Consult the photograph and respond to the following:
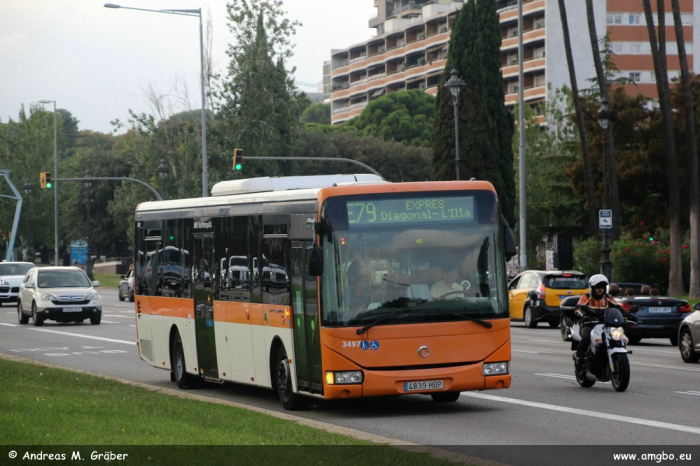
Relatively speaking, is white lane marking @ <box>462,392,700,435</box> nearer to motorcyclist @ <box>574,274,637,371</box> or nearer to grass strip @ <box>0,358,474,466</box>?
motorcyclist @ <box>574,274,637,371</box>

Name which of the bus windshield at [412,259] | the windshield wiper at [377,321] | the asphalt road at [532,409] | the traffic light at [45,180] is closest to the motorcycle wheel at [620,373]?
the asphalt road at [532,409]

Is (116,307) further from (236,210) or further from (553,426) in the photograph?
(553,426)

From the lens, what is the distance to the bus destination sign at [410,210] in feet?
44.5

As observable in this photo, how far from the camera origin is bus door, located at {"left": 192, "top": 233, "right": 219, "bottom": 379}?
1672 centimetres

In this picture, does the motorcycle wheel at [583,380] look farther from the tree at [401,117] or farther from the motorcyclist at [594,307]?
the tree at [401,117]

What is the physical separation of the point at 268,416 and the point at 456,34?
188 feet

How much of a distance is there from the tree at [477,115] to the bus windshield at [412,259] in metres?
52.2

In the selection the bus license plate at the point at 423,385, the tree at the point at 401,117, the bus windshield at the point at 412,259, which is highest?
the tree at the point at 401,117

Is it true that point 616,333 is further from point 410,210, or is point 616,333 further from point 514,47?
point 514,47

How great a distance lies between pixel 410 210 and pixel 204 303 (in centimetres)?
440

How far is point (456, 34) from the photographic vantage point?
68.2m

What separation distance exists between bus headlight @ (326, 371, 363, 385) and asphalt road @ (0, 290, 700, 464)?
439 mm

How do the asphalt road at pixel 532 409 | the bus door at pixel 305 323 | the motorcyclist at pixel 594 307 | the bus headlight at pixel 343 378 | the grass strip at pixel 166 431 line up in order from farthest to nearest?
1. the motorcyclist at pixel 594 307
2. the bus door at pixel 305 323
3. the bus headlight at pixel 343 378
4. the asphalt road at pixel 532 409
5. the grass strip at pixel 166 431

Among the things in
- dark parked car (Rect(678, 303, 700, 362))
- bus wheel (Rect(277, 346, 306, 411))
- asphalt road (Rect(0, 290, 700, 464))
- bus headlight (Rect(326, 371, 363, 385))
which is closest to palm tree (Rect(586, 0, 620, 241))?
asphalt road (Rect(0, 290, 700, 464))
